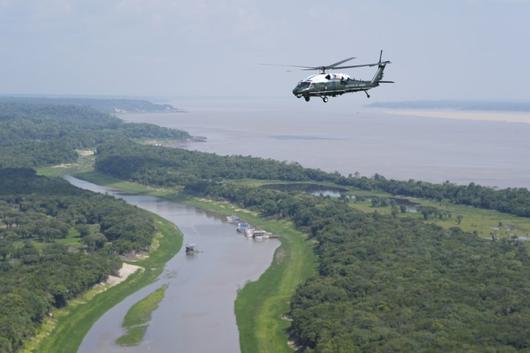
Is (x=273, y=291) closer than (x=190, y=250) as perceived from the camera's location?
Yes

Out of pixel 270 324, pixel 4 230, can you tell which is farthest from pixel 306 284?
pixel 4 230

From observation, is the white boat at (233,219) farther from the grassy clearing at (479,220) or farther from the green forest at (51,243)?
the grassy clearing at (479,220)

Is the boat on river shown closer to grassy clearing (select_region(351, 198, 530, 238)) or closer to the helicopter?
grassy clearing (select_region(351, 198, 530, 238))

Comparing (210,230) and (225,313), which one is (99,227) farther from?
(225,313)

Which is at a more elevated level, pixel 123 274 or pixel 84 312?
pixel 123 274

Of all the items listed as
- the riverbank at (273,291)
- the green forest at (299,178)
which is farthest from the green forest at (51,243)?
the green forest at (299,178)

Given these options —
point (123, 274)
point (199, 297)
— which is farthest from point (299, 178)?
point (199, 297)

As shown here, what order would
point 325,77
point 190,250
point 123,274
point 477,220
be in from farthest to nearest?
1. point 477,220
2. point 190,250
3. point 123,274
4. point 325,77

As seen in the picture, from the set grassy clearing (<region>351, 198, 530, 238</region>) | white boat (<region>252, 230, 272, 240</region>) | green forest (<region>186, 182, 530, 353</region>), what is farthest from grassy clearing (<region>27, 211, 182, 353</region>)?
grassy clearing (<region>351, 198, 530, 238</region>)

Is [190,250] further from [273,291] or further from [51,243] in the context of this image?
[273,291]
